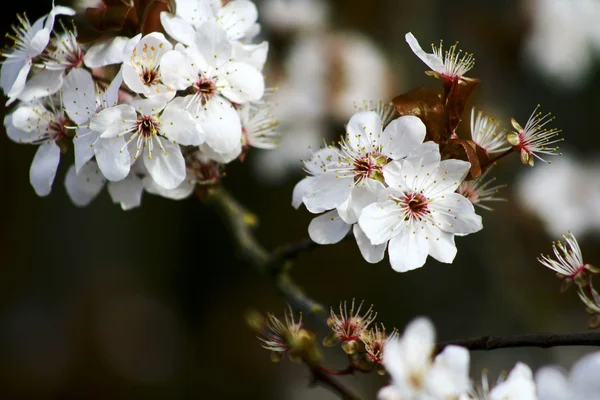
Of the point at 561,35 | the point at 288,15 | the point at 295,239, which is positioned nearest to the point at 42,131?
the point at 288,15

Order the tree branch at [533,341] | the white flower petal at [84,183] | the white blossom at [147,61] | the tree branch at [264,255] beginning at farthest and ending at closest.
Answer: the tree branch at [264,255]
the white flower petal at [84,183]
the white blossom at [147,61]
the tree branch at [533,341]

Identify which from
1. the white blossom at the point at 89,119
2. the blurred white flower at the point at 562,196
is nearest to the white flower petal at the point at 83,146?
the white blossom at the point at 89,119

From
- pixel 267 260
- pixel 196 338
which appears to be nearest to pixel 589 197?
pixel 267 260

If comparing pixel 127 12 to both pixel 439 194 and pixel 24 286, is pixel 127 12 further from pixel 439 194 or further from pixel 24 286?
pixel 24 286

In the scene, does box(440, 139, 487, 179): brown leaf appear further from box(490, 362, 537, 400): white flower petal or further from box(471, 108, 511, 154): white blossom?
box(490, 362, 537, 400): white flower petal

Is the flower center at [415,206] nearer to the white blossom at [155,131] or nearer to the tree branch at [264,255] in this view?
the tree branch at [264,255]
